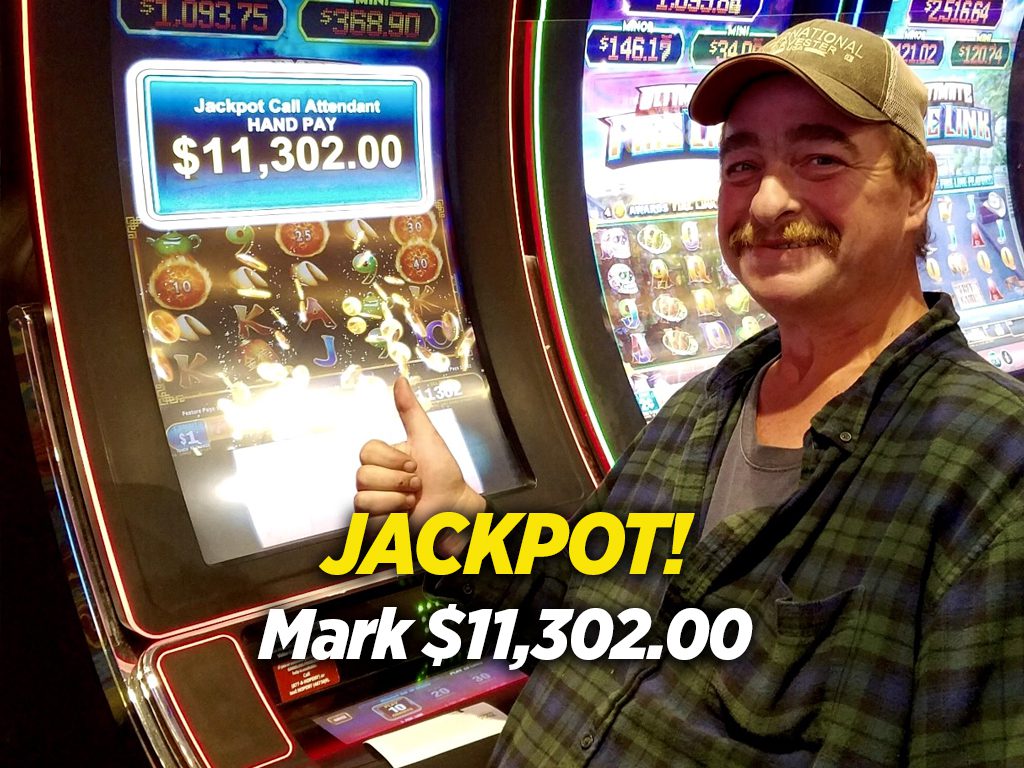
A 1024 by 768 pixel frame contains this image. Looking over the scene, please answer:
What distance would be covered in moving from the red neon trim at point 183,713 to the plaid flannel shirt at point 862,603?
0.93 feet

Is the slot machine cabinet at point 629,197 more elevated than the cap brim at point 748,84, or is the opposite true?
the cap brim at point 748,84

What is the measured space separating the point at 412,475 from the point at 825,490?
1.74 ft

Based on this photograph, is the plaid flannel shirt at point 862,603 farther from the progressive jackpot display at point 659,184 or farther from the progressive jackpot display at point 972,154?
the progressive jackpot display at point 972,154

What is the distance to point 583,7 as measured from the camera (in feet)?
6.59

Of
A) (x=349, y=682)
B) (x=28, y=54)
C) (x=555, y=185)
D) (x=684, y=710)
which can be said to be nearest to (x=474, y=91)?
(x=555, y=185)

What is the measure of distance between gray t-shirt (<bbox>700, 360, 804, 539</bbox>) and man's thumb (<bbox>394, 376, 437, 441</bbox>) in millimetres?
398

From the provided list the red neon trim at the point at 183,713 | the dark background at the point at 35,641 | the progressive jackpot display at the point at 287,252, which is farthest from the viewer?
the dark background at the point at 35,641

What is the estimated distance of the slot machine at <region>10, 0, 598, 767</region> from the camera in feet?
4.53

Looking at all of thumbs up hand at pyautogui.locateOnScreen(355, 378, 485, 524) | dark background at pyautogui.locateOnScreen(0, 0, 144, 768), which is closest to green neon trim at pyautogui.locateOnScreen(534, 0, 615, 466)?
thumbs up hand at pyautogui.locateOnScreen(355, 378, 485, 524)

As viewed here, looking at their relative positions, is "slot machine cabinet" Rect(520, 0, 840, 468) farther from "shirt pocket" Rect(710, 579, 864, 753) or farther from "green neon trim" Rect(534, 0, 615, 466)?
"shirt pocket" Rect(710, 579, 864, 753)

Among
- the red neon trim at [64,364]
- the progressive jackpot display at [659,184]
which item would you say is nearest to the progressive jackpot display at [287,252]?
the red neon trim at [64,364]

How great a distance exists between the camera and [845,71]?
44.6 inches

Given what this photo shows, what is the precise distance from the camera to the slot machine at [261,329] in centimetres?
138

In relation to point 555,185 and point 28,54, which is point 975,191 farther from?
point 28,54
